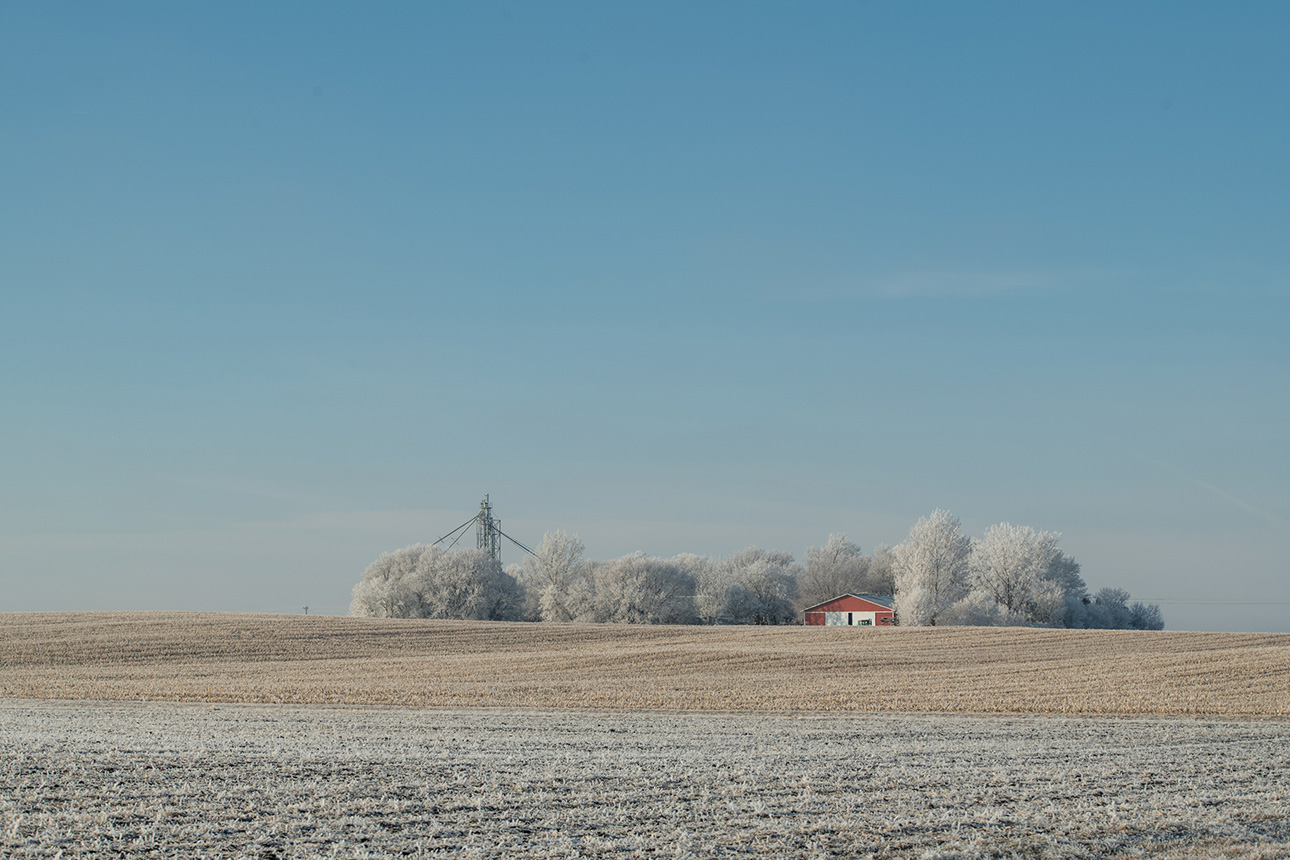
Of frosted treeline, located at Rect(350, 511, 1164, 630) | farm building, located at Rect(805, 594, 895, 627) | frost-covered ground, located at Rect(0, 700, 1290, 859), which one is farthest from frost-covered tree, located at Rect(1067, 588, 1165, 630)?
frost-covered ground, located at Rect(0, 700, 1290, 859)

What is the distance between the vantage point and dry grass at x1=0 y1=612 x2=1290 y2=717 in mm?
31391

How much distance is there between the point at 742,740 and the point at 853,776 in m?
5.89

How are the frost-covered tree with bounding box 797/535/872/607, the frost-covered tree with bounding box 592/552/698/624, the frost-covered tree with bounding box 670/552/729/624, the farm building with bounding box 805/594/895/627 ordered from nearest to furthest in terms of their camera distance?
1. the farm building with bounding box 805/594/895/627
2. the frost-covered tree with bounding box 592/552/698/624
3. the frost-covered tree with bounding box 670/552/729/624
4. the frost-covered tree with bounding box 797/535/872/607

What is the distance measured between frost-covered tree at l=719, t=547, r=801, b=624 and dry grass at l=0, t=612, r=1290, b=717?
37.7 metres

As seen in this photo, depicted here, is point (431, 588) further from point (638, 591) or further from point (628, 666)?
point (628, 666)

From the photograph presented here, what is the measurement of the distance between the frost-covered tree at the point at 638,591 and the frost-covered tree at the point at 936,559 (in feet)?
76.2

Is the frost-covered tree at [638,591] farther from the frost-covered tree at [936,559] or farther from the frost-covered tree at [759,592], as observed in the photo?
the frost-covered tree at [936,559]

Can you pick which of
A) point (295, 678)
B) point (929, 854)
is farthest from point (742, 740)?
point (295, 678)

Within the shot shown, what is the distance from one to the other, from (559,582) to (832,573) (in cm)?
3737

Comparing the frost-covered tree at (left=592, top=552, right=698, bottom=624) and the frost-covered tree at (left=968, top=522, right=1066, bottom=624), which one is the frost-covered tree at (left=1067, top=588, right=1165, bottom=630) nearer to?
the frost-covered tree at (left=968, top=522, right=1066, bottom=624)

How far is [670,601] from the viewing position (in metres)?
104

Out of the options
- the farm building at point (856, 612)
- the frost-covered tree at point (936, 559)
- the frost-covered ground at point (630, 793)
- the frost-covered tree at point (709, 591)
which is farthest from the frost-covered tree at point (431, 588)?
the frost-covered ground at point (630, 793)

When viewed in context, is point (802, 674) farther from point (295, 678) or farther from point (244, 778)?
point (244, 778)

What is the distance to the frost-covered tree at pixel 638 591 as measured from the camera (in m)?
100
